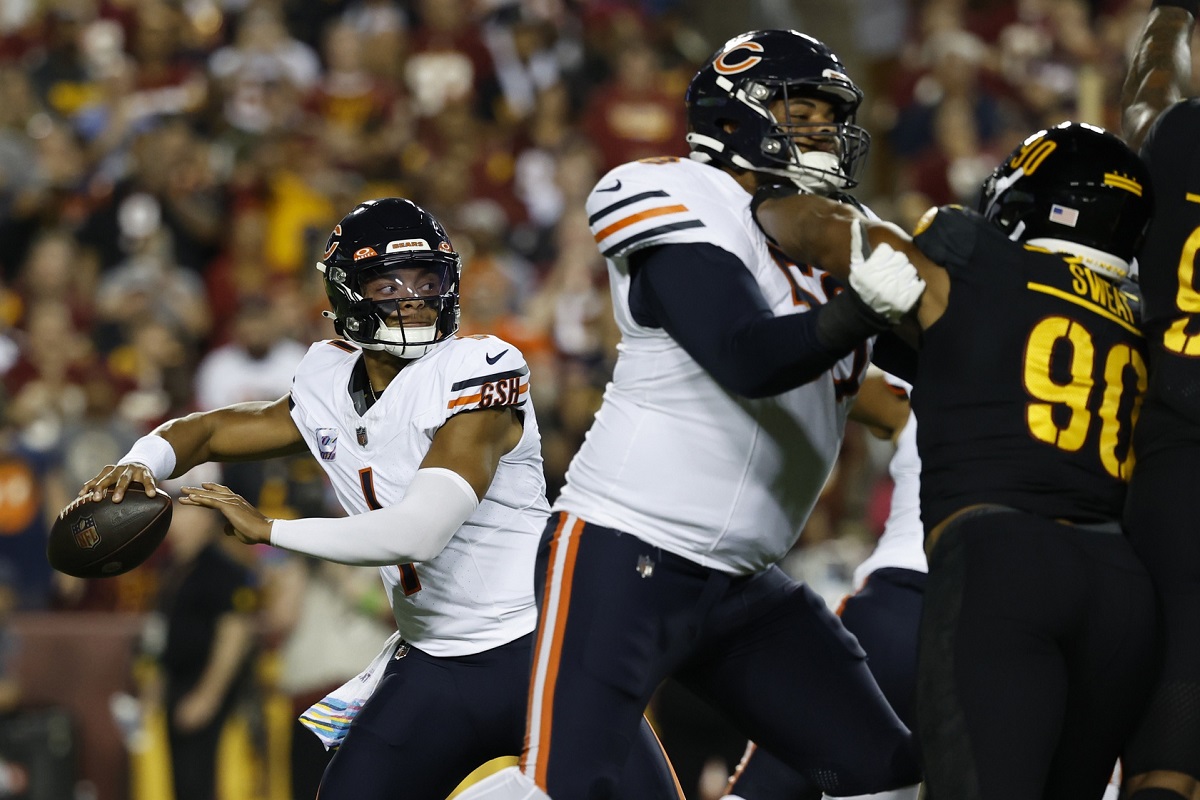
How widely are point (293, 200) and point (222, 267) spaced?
56 centimetres

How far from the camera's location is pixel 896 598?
15.0 ft

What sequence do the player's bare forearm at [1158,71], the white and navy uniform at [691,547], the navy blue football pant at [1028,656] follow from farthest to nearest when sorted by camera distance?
the player's bare forearm at [1158,71]
the white and navy uniform at [691,547]
the navy blue football pant at [1028,656]

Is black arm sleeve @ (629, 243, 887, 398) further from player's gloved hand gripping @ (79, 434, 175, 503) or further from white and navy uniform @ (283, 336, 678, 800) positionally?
player's gloved hand gripping @ (79, 434, 175, 503)

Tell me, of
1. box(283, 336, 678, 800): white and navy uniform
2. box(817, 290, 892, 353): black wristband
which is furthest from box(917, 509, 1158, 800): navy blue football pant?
box(283, 336, 678, 800): white and navy uniform

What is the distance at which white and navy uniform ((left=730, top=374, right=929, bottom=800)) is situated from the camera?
4.46 metres

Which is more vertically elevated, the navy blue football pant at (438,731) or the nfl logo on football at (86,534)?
the nfl logo on football at (86,534)

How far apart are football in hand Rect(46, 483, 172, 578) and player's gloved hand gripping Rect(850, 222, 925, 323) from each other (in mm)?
1752

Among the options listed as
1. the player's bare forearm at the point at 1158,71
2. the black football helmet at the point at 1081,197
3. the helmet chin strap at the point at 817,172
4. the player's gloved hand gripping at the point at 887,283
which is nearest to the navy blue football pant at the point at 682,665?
the player's gloved hand gripping at the point at 887,283

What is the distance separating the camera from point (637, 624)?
11.4ft

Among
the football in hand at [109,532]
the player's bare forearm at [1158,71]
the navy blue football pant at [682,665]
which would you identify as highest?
the player's bare forearm at [1158,71]

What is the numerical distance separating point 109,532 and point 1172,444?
2340 millimetres

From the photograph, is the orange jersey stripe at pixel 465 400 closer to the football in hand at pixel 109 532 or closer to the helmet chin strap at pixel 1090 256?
the football in hand at pixel 109 532

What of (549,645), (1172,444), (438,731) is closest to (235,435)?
(438,731)

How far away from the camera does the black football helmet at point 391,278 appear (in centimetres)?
404
